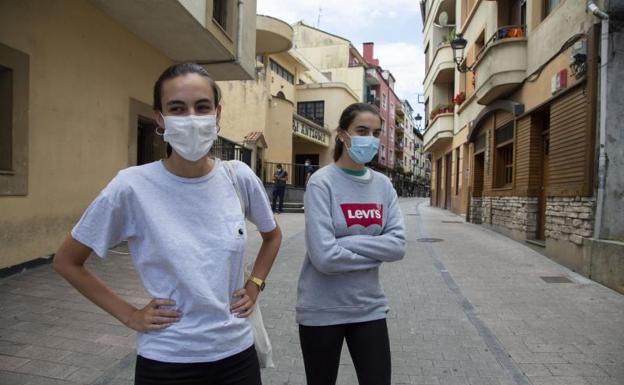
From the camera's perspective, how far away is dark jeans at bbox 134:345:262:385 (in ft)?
5.46

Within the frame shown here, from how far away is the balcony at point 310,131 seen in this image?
93.0 feet

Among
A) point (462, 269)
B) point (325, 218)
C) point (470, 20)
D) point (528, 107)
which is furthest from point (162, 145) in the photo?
point (470, 20)

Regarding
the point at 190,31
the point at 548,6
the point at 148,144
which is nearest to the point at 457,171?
the point at 548,6

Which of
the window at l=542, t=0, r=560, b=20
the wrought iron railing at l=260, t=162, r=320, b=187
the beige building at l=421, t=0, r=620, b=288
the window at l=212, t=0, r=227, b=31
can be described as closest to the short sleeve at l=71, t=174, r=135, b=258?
the beige building at l=421, t=0, r=620, b=288

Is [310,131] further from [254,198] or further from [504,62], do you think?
[254,198]

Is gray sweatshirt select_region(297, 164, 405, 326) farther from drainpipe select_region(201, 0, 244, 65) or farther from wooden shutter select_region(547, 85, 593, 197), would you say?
drainpipe select_region(201, 0, 244, 65)

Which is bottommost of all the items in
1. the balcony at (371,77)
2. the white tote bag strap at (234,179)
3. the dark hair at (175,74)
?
the white tote bag strap at (234,179)

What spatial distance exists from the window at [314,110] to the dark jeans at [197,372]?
3238 cm

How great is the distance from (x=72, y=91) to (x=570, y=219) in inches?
327

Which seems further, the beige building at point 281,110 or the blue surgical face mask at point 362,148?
the beige building at point 281,110

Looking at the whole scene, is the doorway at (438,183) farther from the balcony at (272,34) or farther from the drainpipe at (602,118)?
the drainpipe at (602,118)

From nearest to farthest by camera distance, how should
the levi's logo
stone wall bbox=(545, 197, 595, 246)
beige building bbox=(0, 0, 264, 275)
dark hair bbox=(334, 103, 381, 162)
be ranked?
the levi's logo
dark hair bbox=(334, 103, 381, 162)
beige building bbox=(0, 0, 264, 275)
stone wall bbox=(545, 197, 595, 246)

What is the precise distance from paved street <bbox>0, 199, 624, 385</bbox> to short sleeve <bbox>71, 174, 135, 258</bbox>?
221 centimetres

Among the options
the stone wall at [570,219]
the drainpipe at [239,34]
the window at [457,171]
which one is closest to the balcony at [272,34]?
the window at [457,171]
